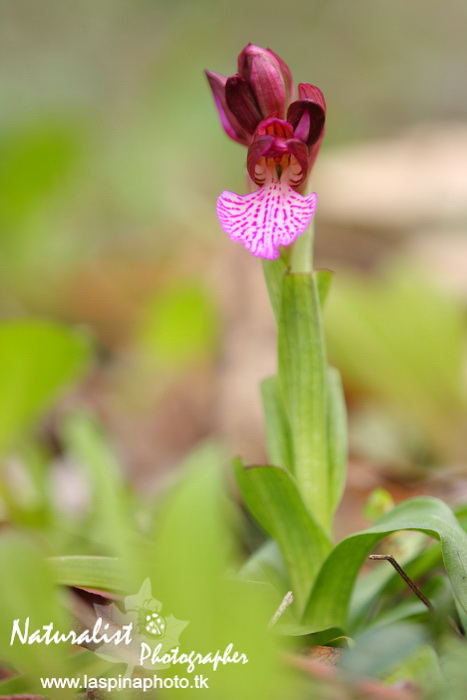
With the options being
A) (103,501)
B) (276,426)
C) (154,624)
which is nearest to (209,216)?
(103,501)

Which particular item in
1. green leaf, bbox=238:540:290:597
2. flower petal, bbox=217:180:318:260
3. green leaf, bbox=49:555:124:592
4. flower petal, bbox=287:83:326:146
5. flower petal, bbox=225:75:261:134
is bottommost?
green leaf, bbox=49:555:124:592

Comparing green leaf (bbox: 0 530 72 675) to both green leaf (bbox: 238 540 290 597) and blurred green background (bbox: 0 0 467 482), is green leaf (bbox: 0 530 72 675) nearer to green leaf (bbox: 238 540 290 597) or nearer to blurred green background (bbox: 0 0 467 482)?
green leaf (bbox: 238 540 290 597)

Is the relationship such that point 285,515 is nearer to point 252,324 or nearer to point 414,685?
point 414,685

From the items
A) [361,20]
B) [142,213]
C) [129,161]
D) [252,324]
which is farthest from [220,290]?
[361,20]

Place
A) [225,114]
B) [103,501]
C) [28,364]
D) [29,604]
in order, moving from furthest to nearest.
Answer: [28,364] → [103,501] → [225,114] → [29,604]

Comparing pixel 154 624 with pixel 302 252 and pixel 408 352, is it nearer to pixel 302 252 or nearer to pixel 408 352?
pixel 302 252

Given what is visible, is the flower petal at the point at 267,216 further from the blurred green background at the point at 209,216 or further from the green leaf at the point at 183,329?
the green leaf at the point at 183,329

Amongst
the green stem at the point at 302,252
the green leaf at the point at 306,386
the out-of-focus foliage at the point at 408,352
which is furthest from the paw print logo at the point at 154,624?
the out-of-focus foliage at the point at 408,352

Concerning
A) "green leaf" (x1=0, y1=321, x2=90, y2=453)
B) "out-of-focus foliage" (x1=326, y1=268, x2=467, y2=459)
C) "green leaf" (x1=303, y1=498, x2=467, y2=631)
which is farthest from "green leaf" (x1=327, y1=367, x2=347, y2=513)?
"out-of-focus foliage" (x1=326, y1=268, x2=467, y2=459)
